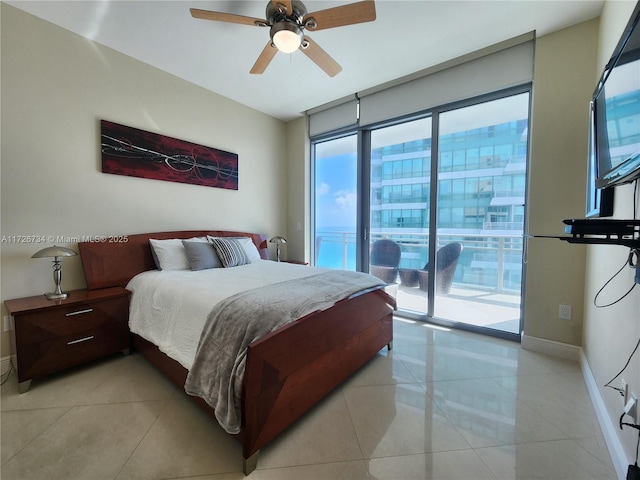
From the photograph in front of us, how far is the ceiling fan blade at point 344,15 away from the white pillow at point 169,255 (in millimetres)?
2239

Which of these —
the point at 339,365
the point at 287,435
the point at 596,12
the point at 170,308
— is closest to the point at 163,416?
the point at 170,308

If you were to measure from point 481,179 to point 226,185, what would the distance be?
9.89 ft

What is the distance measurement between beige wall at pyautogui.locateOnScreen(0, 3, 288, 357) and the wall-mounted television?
11.1 feet

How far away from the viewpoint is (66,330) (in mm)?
1928

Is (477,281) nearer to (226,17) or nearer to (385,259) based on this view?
(385,259)

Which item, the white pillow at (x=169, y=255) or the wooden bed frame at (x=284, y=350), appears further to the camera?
the white pillow at (x=169, y=255)

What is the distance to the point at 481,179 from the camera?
2.80 metres

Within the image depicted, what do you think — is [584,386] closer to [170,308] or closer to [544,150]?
[544,150]

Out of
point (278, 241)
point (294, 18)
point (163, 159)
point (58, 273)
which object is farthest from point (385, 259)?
point (58, 273)

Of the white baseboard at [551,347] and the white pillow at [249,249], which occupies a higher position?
the white pillow at [249,249]

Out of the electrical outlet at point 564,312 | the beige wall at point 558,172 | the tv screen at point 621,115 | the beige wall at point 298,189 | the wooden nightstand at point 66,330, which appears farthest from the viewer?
the beige wall at point 298,189

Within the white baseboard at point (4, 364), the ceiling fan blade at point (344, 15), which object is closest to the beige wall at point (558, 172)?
the ceiling fan blade at point (344, 15)

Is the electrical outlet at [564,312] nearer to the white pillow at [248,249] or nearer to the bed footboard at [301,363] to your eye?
the bed footboard at [301,363]

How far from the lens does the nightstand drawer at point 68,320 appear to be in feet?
5.80
